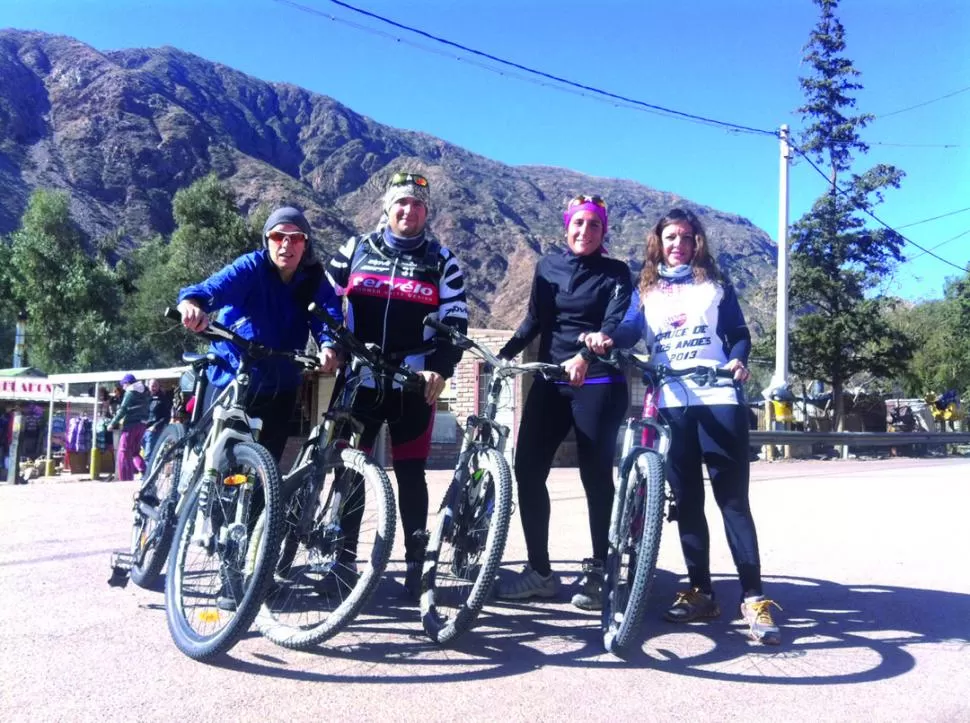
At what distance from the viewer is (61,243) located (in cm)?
4222

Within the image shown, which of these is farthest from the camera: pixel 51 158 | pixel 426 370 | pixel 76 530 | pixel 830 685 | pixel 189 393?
pixel 51 158

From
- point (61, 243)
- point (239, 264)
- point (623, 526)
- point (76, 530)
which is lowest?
point (76, 530)

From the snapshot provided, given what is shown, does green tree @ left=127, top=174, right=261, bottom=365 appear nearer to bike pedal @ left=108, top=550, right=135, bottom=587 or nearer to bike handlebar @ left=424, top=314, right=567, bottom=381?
bike pedal @ left=108, top=550, right=135, bottom=587

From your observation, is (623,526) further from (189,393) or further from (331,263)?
(189,393)

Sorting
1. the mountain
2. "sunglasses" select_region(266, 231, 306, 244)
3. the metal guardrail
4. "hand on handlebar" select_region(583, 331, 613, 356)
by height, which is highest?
the mountain

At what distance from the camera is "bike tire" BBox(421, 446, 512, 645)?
3.12 metres

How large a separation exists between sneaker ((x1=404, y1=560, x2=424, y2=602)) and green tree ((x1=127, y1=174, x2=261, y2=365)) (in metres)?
34.7

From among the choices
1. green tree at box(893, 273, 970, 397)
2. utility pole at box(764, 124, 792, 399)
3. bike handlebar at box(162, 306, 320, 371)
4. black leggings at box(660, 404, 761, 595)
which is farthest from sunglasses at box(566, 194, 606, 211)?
green tree at box(893, 273, 970, 397)

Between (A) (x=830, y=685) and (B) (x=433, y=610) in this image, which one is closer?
(A) (x=830, y=685)

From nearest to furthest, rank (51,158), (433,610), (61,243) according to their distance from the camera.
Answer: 1. (433,610)
2. (61,243)
3. (51,158)

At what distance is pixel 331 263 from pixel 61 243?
4474 centimetres

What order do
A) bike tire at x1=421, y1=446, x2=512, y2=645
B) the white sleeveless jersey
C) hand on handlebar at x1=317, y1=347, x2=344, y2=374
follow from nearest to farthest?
bike tire at x1=421, y1=446, x2=512, y2=645 < hand on handlebar at x1=317, y1=347, x2=344, y2=374 < the white sleeveless jersey

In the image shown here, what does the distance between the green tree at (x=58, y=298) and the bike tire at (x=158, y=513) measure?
38.9m

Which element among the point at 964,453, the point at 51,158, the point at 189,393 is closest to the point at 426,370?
the point at 189,393
